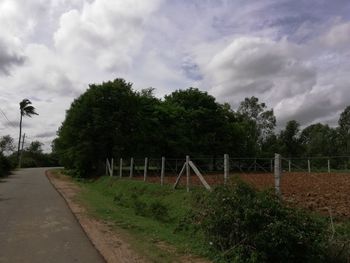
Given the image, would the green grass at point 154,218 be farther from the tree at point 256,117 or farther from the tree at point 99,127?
the tree at point 256,117

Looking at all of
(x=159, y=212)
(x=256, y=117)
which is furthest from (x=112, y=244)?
(x=256, y=117)

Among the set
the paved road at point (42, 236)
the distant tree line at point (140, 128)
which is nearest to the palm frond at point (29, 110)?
the distant tree line at point (140, 128)

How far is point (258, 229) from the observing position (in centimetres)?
833

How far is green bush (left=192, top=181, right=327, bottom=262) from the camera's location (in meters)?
7.91

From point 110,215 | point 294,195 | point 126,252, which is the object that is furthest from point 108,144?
point 126,252

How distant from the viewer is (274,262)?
8.08 metres

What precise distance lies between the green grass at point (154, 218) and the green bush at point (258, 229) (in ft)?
2.35

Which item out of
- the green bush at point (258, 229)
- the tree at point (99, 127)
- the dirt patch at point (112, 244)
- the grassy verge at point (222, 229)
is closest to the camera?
the green bush at point (258, 229)

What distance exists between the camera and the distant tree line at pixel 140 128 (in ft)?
134

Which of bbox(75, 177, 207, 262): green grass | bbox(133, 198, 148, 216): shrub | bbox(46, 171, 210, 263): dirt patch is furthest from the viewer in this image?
bbox(133, 198, 148, 216): shrub

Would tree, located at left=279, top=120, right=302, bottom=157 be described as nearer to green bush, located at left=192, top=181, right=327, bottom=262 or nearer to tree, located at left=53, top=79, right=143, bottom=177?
tree, located at left=53, top=79, right=143, bottom=177

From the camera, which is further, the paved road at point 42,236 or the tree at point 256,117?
the tree at point 256,117

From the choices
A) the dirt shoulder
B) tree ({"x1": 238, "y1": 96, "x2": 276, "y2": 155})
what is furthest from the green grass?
tree ({"x1": 238, "y1": 96, "x2": 276, "y2": 155})

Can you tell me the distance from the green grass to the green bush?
715mm
